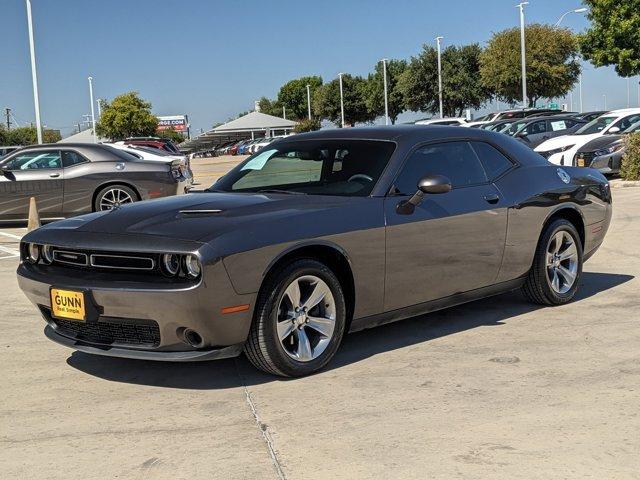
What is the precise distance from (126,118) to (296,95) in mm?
50120

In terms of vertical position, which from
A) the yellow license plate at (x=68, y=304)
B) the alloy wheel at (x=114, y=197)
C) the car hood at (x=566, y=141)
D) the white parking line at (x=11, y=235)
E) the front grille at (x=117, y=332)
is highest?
the car hood at (x=566, y=141)

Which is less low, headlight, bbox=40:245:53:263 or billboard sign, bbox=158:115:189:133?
billboard sign, bbox=158:115:189:133

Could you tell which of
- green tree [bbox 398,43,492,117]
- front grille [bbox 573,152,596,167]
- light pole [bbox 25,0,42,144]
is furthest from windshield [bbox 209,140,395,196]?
green tree [bbox 398,43,492,117]

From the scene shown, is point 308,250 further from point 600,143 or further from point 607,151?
point 600,143

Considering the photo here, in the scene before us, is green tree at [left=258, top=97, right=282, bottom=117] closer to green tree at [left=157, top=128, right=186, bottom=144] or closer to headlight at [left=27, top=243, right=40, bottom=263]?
green tree at [left=157, top=128, right=186, bottom=144]

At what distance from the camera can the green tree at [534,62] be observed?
2095 inches

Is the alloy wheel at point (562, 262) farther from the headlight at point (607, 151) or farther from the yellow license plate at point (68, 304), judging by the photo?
the headlight at point (607, 151)

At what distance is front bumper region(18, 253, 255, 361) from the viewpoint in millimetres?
4266

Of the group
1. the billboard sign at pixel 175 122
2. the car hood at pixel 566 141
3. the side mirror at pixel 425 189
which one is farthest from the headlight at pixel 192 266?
the billboard sign at pixel 175 122

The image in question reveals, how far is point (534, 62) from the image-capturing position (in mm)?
53156

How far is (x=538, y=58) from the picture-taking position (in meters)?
54.3

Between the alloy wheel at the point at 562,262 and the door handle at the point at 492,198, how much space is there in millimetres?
758

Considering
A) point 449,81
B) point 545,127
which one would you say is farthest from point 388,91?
A: point 545,127

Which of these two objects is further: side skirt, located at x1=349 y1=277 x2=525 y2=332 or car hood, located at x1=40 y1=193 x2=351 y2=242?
side skirt, located at x1=349 y1=277 x2=525 y2=332
